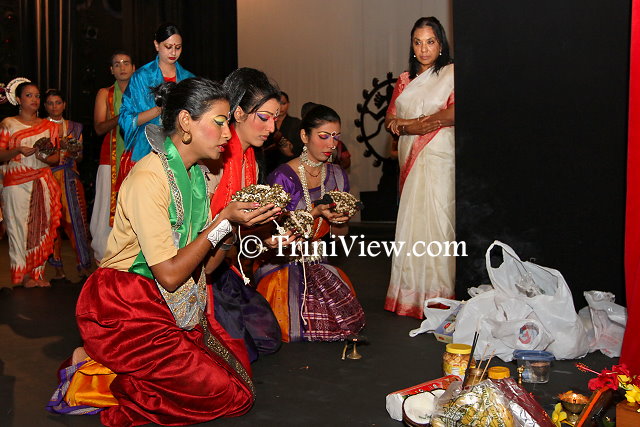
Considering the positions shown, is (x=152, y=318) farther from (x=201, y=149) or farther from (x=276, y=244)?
(x=276, y=244)

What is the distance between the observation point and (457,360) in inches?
110

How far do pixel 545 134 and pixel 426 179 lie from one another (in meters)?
0.85

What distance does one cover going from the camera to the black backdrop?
10.6 feet

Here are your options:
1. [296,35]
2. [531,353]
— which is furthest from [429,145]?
[296,35]

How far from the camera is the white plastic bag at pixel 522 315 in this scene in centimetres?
318

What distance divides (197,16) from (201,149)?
672cm

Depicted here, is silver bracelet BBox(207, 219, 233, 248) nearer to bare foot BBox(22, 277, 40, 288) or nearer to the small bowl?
the small bowl

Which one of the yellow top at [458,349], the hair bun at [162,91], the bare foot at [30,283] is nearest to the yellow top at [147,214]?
the hair bun at [162,91]

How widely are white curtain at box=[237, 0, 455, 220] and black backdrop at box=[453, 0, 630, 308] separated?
4.48 meters

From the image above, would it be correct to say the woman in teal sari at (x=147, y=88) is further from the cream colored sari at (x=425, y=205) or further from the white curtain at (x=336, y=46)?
the white curtain at (x=336, y=46)

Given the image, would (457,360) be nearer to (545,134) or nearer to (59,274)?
(545,134)

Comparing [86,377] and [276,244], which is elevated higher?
[276,244]

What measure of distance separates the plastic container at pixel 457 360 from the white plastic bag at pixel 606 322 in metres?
Result: 0.82

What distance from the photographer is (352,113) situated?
916 centimetres
